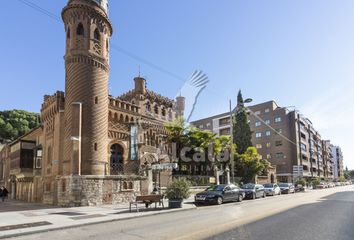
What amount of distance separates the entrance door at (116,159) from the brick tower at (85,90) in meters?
1.76

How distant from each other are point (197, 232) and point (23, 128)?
66634 mm

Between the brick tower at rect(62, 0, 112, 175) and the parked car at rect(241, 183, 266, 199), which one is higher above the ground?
the brick tower at rect(62, 0, 112, 175)

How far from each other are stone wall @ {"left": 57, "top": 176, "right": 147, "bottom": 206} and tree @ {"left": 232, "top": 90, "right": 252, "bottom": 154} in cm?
3566

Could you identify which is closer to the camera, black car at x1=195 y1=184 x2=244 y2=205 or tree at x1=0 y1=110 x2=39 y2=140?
black car at x1=195 y1=184 x2=244 y2=205

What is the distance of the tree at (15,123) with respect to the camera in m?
65.1

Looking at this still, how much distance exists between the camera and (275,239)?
8.89 meters

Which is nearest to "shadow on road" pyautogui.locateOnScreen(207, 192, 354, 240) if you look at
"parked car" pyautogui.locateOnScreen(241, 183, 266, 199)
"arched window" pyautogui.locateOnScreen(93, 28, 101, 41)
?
"parked car" pyautogui.locateOnScreen(241, 183, 266, 199)

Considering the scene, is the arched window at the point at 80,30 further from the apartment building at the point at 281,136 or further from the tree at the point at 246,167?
the apartment building at the point at 281,136

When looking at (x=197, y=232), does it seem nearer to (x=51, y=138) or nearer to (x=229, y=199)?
(x=229, y=199)

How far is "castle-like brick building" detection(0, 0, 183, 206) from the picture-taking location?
2352cm

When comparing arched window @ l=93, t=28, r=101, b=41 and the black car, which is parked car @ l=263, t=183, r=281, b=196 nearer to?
the black car

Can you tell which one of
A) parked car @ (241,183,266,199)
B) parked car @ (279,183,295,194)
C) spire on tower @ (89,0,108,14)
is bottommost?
parked car @ (279,183,295,194)

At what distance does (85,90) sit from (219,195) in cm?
1290

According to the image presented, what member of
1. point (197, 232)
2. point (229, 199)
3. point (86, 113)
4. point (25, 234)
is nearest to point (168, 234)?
point (197, 232)
